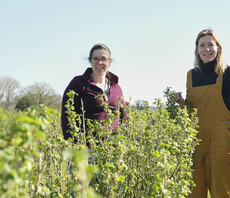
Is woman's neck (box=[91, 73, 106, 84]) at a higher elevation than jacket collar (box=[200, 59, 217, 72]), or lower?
lower

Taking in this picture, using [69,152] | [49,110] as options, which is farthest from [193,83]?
[69,152]

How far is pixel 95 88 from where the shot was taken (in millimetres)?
3301

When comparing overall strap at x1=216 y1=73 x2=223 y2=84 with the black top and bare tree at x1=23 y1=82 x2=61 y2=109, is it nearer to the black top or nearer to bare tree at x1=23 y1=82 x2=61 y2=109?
the black top

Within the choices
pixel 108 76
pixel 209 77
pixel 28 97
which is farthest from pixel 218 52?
pixel 28 97

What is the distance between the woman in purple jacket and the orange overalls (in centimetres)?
107

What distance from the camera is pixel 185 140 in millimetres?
2338

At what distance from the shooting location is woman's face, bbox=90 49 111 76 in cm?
334

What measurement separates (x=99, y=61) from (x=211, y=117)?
1536 mm

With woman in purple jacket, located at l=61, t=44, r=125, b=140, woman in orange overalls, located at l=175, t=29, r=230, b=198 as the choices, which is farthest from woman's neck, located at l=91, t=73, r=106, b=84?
woman in orange overalls, located at l=175, t=29, r=230, b=198

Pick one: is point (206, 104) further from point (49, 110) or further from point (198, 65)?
point (49, 110)

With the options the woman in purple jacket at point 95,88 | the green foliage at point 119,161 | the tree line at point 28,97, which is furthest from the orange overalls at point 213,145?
the tree line at point 28,97

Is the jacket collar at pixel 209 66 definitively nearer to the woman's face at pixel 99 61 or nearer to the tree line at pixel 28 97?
the woman's face at pixel 99 61

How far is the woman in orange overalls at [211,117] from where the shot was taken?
9.78ft

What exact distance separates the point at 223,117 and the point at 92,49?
73.1 inches
